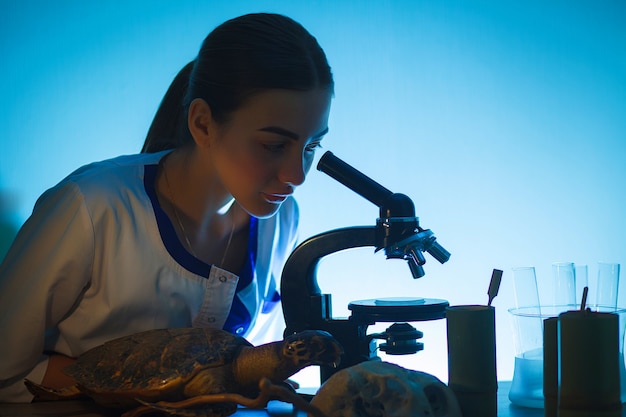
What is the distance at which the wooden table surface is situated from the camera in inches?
41.8

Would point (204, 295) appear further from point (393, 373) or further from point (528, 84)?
point (528, 84)

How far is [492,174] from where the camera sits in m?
2.07

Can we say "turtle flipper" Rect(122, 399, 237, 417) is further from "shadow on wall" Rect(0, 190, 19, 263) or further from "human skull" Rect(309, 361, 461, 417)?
"shadow on wall" Rect(0, 190, 19, 263)

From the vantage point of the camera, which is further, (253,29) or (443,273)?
(443,273)

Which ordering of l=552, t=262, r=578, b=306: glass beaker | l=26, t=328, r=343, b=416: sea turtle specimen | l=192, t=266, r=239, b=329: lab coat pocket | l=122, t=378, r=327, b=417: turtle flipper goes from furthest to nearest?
l=192, t=266, r=239, b=329: lab coat pocket
l=552, t=262, r=578, b=306: glass beaker
l=26, t=328, r=343, b=416: sea turtle specimen
l=122, t=378, r=327, b=417: turtle flipper

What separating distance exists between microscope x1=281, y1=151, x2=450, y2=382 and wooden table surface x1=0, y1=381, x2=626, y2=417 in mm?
132

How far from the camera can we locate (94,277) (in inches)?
51.3

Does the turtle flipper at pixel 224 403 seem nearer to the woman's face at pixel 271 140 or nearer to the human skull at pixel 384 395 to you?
the human skull at pixel 384 395

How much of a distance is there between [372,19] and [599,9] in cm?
62

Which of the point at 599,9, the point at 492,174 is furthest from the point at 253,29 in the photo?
the point at 599,9

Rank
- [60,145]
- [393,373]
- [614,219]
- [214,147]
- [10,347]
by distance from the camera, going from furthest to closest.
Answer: [614,219], [60,145], [214,147], [10,347], [393,373]

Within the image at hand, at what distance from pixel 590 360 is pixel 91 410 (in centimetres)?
69

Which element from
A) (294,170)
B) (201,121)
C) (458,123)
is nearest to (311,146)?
(294,170)

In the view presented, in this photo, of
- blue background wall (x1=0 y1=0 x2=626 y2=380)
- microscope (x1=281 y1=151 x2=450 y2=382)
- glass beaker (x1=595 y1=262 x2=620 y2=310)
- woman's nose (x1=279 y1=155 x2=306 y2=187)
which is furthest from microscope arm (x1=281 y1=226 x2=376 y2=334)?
blue background wall (x1=0 y1=0 x2=626 y2=380)
